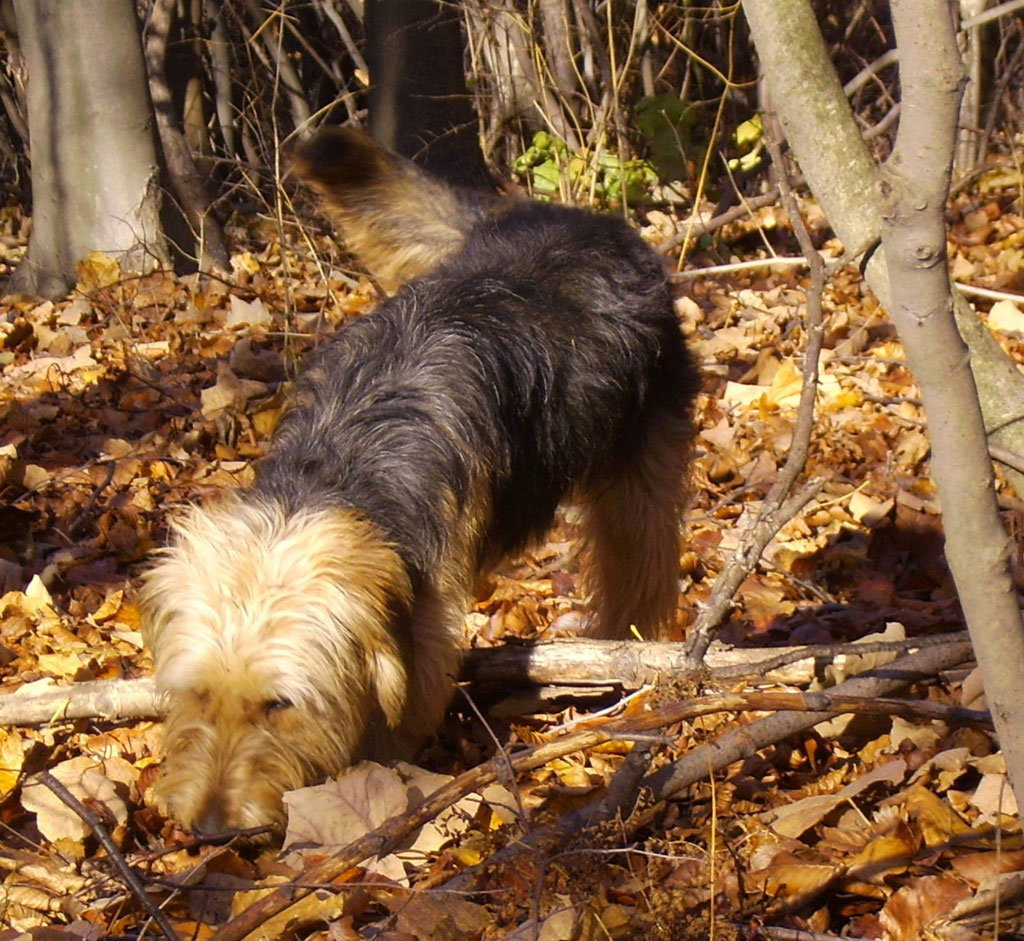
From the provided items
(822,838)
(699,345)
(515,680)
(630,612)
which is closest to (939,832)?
(822,838)

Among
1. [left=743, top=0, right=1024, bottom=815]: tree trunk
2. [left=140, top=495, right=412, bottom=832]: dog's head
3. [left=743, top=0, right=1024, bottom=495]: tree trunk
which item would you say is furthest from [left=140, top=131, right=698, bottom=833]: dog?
[left=743, top=0, right=1024, bottom=815]: tree trunk

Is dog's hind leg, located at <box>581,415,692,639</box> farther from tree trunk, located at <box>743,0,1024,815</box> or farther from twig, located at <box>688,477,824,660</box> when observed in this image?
tree trunk, located at <box>743,0,1024,815</box>

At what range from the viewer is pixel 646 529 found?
15.7 ft

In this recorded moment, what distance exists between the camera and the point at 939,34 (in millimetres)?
1712

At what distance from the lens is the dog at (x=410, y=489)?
309cm

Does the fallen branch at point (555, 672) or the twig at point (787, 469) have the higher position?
the twig at point (787, 469)

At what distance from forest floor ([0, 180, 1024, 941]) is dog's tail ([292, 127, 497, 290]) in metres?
1.25

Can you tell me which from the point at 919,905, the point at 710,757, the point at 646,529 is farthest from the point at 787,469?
the point at 646,529

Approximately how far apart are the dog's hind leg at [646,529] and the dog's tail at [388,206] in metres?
1.07

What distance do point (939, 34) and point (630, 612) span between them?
3.27 meters

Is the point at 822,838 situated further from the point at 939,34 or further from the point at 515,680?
the point at 939,34

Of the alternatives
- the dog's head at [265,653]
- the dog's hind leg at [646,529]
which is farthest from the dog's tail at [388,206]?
the dog's head at [265,653]

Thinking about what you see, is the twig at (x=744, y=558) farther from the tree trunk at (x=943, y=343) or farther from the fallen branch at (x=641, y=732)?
the tree trunk at (x=943, y=343)

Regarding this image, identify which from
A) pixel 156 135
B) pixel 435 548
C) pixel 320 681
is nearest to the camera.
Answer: pixel 320 681
